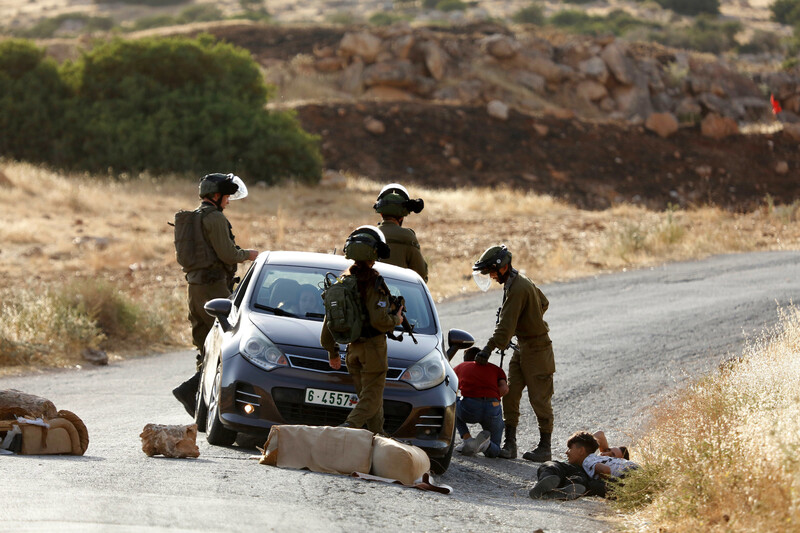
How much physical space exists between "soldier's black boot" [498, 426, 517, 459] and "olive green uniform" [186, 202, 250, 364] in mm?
2782

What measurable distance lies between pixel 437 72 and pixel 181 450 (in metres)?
45.4

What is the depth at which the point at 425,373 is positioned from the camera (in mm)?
8297

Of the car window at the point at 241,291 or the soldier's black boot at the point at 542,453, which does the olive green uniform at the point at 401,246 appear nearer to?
the car window at the point at 241,291

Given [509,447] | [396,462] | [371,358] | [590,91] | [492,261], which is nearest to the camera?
[396,462]

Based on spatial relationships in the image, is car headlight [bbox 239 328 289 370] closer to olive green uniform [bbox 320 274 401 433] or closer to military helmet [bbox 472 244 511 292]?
olive green uniform [bbox 320 274 401 433]

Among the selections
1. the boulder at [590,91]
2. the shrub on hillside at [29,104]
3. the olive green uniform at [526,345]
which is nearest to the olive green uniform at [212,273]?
the olive green uniform at [526,345]

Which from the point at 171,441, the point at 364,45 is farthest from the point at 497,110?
the point at 171,441

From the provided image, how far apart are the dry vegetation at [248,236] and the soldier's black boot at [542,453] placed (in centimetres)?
784

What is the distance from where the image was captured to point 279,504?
605cm

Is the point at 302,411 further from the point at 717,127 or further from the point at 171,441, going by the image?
the point at 717,127

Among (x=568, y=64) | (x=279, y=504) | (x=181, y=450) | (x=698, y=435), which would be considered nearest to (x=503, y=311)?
(x=698, y=435)

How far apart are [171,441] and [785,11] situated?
96.4 meters

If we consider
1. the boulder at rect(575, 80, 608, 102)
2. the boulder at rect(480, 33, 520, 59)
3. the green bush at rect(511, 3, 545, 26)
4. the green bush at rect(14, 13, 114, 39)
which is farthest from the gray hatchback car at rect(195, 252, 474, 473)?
the green bush at rect(511, 3, 545, 26)

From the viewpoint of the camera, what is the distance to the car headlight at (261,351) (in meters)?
8.14
